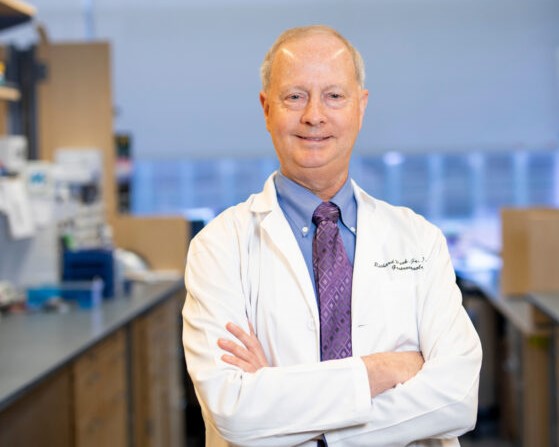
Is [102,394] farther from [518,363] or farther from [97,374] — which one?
[518,363]

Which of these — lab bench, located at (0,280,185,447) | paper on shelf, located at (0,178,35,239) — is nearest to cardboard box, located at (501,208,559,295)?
lab bench, located at (0,280,185,447)

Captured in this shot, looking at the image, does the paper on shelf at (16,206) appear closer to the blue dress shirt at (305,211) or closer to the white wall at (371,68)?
the blue dress shirt at (305,211)

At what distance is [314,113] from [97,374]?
7.01ft

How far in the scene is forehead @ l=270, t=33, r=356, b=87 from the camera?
5.33ft

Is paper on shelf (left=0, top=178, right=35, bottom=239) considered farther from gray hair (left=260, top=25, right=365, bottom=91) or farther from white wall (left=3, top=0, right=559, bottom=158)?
white wall (left=3, top=0, right=559, bottom=158)

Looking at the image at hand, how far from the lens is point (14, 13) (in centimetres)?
418

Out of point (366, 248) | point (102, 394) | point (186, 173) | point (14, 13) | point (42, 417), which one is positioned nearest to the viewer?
point (366, 248)

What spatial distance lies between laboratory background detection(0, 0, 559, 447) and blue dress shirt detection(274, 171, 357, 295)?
1.11 metres

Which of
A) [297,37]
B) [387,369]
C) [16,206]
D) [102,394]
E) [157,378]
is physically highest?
[297,37]

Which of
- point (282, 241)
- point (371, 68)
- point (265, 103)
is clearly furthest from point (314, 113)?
point (371, 68)

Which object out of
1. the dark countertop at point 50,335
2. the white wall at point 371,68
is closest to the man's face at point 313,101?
the dark countertop at point 50,335

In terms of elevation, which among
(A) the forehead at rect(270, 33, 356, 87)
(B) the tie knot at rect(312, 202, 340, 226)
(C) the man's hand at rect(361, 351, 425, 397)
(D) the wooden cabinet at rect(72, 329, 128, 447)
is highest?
(A) the forehead at rect(270, 33, 356, 87)

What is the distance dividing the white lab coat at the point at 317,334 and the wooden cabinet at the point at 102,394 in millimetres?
1594

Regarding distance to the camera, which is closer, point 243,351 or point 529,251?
point 243,351
